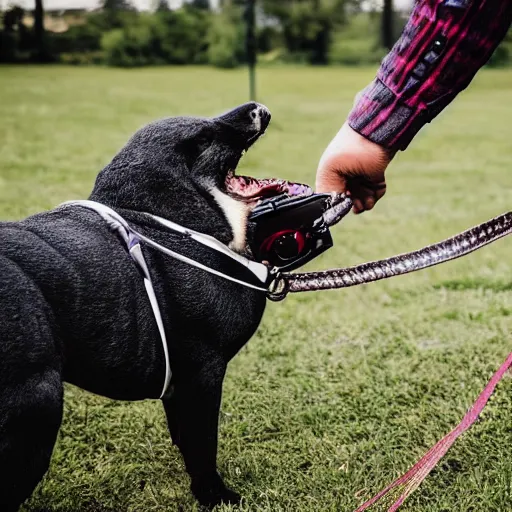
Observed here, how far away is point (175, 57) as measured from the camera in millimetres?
19578

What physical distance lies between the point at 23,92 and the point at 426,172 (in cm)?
1141

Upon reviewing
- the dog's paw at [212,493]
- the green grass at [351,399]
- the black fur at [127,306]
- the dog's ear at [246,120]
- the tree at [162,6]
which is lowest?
the green grass at [351,399]

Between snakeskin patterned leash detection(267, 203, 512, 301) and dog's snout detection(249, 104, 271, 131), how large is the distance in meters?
0.34

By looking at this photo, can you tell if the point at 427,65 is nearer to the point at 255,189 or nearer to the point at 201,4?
the point at 255,189

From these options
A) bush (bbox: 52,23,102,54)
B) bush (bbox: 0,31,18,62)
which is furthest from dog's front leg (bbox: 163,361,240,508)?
bush (bbox: 52,23,102,54)

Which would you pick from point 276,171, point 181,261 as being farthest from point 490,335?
point 276,171

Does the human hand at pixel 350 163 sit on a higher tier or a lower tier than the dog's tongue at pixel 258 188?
higher

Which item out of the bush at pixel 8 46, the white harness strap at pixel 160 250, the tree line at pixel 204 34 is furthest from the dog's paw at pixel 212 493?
the bush at pixel 8 46

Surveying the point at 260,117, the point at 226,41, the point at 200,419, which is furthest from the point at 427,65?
the point at 226,41

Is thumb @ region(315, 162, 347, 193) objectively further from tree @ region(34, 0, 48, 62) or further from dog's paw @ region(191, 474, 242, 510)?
tree @ region(34, 0, 48, 62)

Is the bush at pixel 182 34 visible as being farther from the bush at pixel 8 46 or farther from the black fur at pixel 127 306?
the black fur at pixel 127 306

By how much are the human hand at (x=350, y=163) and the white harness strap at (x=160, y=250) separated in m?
0.32

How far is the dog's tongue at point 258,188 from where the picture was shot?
216 cm

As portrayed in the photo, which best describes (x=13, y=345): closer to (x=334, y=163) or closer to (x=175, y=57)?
(x=334, y=163)
